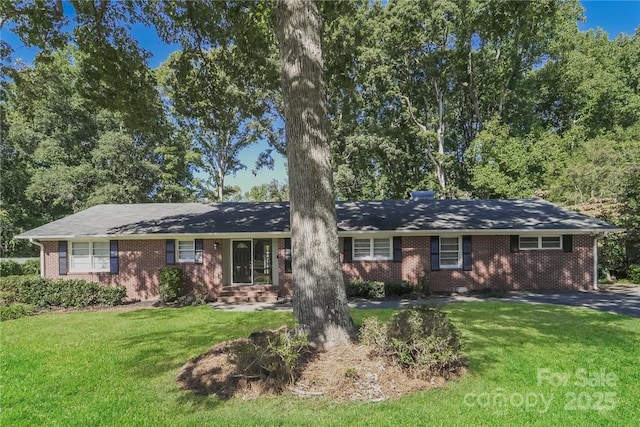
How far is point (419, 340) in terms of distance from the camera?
5246 millimetres

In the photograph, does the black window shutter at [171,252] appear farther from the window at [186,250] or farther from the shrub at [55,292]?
the shrub at [55,292]

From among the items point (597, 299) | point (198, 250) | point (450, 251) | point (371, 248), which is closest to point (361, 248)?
point (371, 248)

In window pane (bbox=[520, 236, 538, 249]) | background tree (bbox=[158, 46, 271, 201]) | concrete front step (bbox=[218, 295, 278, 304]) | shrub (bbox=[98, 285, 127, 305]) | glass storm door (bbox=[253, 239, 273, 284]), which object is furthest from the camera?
glass storm door (bbox=[253, 239, 273, 284])

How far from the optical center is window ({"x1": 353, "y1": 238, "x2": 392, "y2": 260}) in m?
15.0

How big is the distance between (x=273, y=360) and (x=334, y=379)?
83 cm

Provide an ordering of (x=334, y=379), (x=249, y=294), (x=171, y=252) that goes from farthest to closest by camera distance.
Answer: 1. (x=171, y=252)
2. (x=249, y=294)
3. (x=334, y=379)

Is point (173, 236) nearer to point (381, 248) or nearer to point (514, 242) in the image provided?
point (381, 248)

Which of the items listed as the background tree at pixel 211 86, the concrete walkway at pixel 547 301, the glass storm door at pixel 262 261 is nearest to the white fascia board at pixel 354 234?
the glass storm door at pixel 262 261

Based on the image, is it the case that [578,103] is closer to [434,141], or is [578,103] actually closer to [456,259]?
[434,141]

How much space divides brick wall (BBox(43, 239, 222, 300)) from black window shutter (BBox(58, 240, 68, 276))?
0.15 m

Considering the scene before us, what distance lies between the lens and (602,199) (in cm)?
1831

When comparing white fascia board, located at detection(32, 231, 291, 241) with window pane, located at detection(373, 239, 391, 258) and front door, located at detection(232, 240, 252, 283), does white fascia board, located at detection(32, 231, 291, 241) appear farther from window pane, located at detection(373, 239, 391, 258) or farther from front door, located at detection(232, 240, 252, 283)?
window pane, located at detection(373, 239, 391, 258)

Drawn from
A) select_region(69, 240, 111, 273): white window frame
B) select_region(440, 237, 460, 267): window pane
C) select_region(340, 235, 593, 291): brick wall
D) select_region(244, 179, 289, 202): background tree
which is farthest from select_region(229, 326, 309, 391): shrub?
select_region(244, 179, 289, 202): background tree

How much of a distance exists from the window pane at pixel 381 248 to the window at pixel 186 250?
7118 millimetres
